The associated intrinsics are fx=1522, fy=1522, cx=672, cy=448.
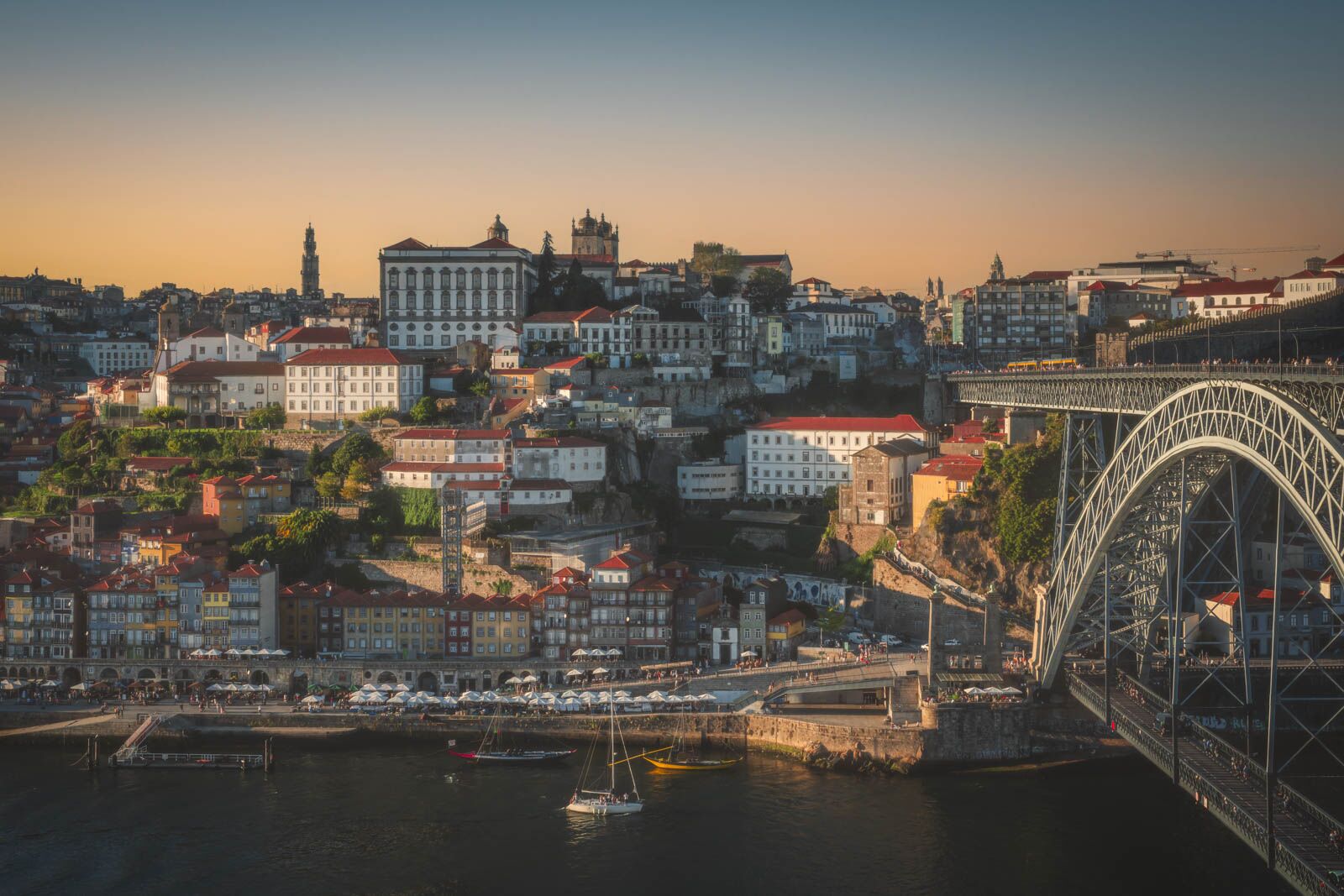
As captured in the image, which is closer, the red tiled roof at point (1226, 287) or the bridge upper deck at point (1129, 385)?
the bridge upper deck at point (1129, 385)

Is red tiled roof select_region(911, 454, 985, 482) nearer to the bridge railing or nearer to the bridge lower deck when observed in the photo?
the bridge railing

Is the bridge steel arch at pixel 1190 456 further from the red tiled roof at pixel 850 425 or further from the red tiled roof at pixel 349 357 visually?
the red tiled roof at pixel 349 357

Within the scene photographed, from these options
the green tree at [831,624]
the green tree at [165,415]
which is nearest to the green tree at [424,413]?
the green tree at [165,415]

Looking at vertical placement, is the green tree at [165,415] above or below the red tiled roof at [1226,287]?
below

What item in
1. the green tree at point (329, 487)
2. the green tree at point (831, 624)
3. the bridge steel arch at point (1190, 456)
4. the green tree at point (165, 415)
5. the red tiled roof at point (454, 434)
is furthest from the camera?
the green tree at point (165, 415)

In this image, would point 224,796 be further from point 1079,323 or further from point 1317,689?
point 1079,323

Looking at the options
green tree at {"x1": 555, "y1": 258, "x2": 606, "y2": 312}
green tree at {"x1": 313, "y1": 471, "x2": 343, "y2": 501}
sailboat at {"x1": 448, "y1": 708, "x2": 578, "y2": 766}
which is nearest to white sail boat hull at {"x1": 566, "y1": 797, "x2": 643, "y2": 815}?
sailboat at {"x1": 448, "y1": 708, "x2": 578, "y2": 766}
